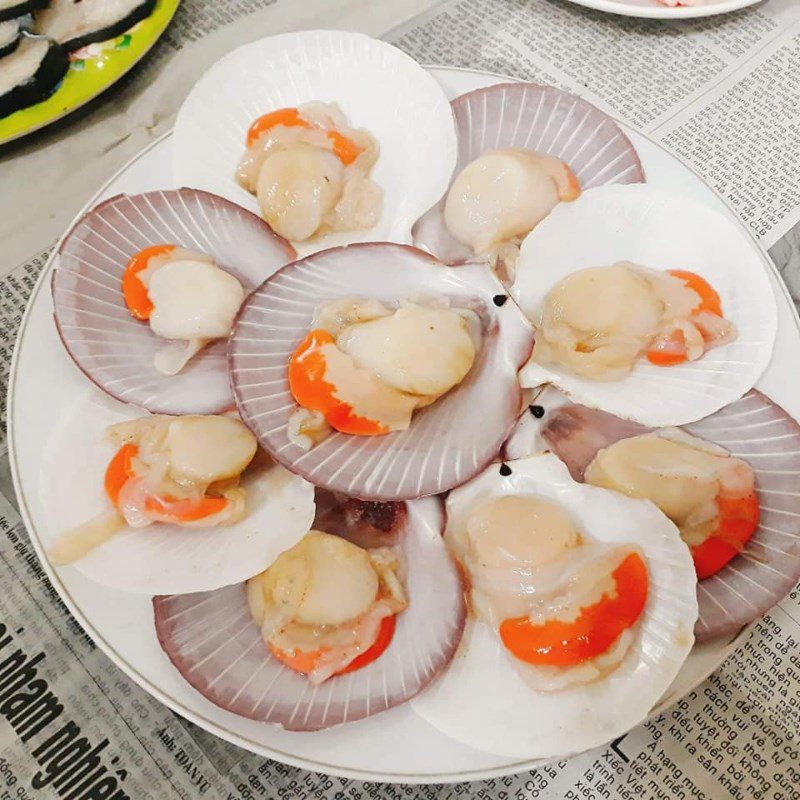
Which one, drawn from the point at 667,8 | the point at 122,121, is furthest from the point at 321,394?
the point at 667,8

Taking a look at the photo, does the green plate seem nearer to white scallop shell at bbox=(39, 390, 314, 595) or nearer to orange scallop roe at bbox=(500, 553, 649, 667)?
white scallop shell at bbox=(39, 390, 314, 595)

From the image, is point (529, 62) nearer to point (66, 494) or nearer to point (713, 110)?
point (713, 110)

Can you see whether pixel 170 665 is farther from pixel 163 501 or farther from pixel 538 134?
pixel 538 134

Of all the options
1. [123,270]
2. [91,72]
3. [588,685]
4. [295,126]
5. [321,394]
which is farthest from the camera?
[91,72]

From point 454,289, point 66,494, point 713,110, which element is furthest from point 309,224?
point 713,110

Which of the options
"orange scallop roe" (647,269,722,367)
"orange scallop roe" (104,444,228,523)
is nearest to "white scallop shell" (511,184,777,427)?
"orange scallop roe" (647,269,722,367)

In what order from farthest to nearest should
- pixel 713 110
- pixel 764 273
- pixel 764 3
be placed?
pixel 764 3 < pixel 713 110 < pixel 764 273
